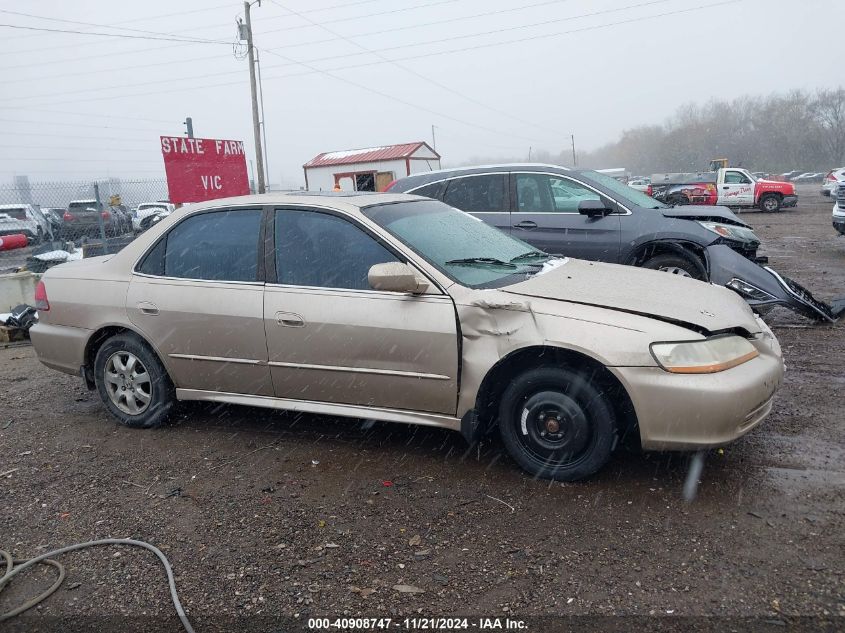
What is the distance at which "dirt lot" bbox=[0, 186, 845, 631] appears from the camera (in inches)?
104

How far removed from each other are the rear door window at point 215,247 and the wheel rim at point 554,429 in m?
1.88

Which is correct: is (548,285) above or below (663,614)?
above

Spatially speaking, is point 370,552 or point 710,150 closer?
point 370,552

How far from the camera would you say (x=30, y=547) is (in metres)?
3.23

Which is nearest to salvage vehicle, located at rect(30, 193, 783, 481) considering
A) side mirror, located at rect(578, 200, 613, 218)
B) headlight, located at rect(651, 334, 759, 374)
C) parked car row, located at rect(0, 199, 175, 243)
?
headlight, located at rect(651, 334, 759, 374)

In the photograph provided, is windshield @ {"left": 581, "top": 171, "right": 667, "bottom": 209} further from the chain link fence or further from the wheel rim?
the chain link fence

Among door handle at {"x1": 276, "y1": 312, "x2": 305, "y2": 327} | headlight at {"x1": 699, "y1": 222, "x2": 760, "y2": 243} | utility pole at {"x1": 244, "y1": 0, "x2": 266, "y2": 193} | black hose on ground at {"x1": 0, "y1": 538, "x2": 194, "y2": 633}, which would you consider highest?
utility pole at {"x1": 244, "y1": 0, "x2": 266, "y2": 193}

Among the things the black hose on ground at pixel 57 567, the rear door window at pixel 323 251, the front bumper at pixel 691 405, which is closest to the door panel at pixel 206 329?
the rear door window at pixel 323 251

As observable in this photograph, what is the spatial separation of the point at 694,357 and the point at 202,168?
31.0ft

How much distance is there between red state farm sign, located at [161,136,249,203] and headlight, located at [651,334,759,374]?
8.69 meters

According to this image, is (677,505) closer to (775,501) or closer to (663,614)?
(775,501)

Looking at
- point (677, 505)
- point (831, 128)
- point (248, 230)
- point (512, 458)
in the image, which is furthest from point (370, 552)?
point (831, 128)

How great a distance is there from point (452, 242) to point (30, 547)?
2755mm

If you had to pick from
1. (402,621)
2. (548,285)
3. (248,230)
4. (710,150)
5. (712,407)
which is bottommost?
(402,621)
